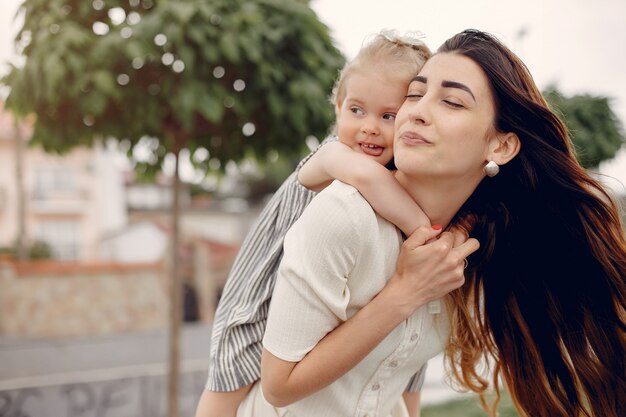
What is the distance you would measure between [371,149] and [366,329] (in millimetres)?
629

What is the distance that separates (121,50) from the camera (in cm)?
326

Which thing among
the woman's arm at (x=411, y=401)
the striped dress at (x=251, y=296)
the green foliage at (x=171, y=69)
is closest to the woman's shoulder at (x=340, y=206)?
the striped dress at (x=251, y=296)

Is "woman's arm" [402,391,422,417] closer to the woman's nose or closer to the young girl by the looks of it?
Result: the young girl

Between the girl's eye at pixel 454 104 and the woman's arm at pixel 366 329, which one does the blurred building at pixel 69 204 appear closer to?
the woman's arm at pixel 366 329

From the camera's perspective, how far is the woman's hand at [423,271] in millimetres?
1346

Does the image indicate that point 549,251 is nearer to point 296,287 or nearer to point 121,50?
point 296,287

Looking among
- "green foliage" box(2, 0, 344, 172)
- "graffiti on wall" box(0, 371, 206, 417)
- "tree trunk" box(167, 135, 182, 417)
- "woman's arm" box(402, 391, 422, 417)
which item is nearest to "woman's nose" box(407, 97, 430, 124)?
"woman's arm" box(402, 391, 422, 417)

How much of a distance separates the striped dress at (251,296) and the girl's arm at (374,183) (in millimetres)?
115

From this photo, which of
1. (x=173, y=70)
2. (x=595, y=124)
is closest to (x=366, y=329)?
(x=173, y=70)

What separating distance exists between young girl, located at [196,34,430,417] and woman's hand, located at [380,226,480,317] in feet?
0.14

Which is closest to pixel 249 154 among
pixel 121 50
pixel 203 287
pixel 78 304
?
pixel 121 50

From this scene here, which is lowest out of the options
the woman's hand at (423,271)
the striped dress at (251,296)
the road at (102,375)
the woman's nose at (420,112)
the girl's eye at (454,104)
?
the road at (102,375)

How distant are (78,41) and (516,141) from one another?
245cm

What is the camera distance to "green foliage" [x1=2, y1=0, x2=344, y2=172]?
3240 mm
